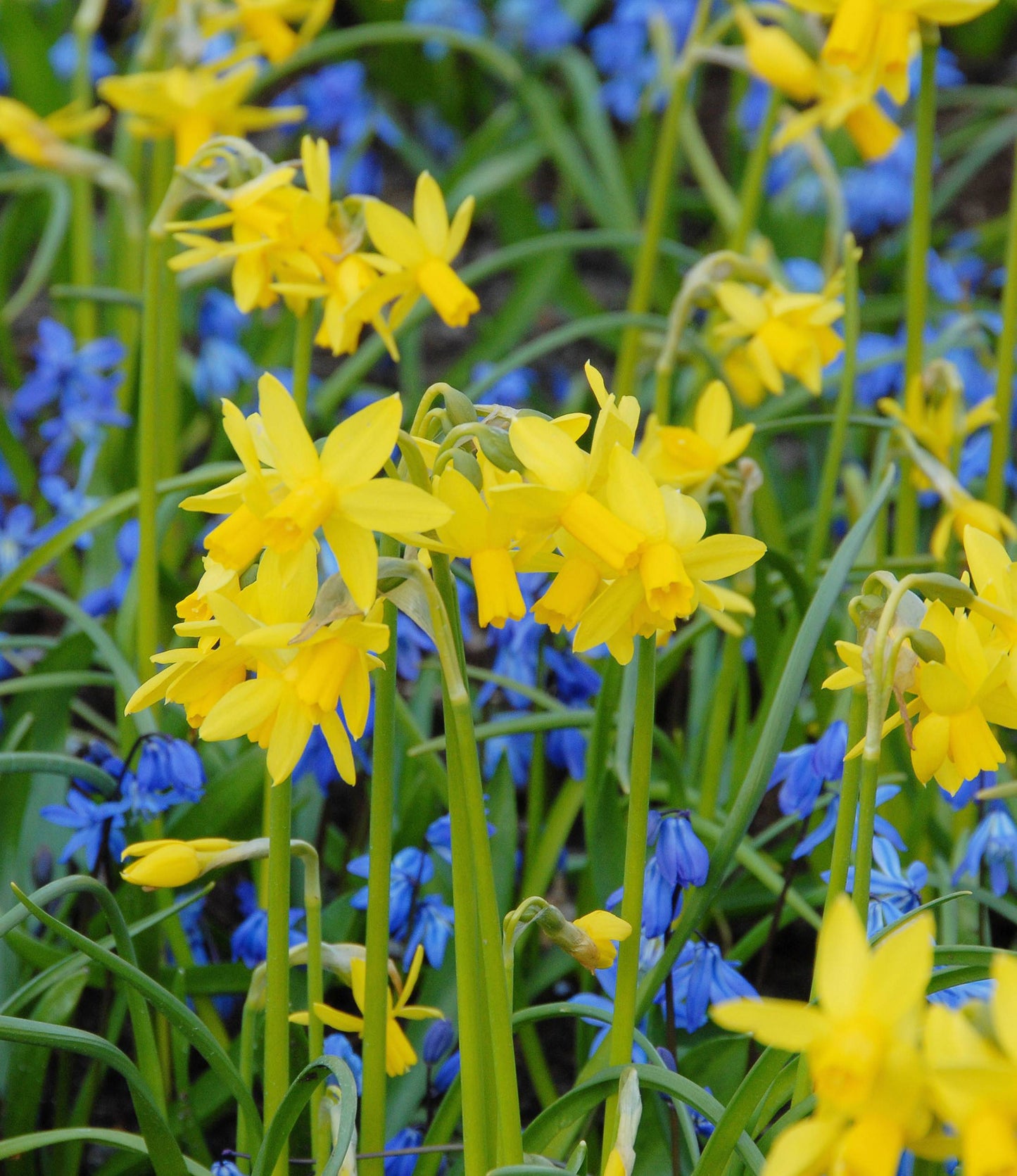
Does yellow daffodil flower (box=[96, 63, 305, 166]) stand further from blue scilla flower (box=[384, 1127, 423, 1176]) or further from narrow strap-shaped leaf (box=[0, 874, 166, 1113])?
blue scilla flower (box=[384, 1127, 423, 1176])

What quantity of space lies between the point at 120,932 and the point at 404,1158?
1.47ft

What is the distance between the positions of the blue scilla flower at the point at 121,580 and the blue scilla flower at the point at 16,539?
25 centimetres

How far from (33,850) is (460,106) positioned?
3554mm

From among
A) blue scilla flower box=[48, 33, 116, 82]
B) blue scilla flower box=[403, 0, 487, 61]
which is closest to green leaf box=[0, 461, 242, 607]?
blue scilla flower box=[48, 33, 116, 82]

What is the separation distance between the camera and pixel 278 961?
3.92 feet

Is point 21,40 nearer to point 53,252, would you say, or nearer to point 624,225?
point 53,252

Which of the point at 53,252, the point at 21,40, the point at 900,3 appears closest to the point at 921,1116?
the point at 900,3

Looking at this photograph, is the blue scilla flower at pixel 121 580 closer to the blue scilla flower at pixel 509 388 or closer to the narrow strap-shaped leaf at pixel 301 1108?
the blue scilla flower at pixel 509 388

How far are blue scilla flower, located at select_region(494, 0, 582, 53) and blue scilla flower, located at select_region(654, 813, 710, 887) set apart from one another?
3435 millimetres

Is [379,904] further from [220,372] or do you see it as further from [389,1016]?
[220,372]

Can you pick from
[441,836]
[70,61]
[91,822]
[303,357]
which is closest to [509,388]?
[303,357]

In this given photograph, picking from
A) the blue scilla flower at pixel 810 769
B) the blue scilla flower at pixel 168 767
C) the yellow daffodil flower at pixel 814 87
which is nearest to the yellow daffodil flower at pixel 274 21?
the yellow daffodil flower at pixel 814 87

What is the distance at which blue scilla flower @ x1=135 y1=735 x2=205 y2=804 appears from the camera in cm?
154

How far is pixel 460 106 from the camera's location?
15.1 feet
